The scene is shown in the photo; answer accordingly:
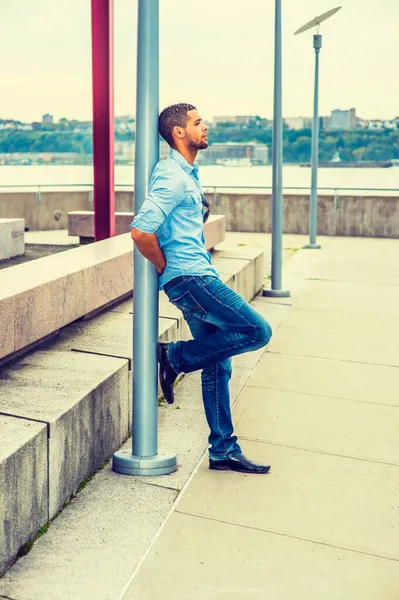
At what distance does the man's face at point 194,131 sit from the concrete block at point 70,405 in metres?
1.41

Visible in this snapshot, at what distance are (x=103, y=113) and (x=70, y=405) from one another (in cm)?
497

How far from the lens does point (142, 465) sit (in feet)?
14.9

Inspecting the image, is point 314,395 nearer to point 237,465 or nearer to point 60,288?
point 237,465

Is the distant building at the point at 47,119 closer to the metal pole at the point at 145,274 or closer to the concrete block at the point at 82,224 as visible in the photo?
the concrete block at the point at 82,224

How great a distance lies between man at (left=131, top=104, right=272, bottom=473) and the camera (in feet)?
13.4

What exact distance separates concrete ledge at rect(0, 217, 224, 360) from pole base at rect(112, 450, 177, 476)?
2.97 feet

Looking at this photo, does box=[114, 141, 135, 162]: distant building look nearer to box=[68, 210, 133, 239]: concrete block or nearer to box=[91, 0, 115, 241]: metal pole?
box=[91, 0, 115, 241]: metal pole

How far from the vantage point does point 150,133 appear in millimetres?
4293

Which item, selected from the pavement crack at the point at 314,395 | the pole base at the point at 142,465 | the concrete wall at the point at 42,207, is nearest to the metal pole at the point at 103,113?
the pavement crack at the point at 314,395

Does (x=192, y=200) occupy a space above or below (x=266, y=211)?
above

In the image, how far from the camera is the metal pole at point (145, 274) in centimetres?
429

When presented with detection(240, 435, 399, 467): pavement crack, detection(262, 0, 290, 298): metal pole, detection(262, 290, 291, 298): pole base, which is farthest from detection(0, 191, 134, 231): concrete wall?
detection(240, 435, 399, 467): pavement crack

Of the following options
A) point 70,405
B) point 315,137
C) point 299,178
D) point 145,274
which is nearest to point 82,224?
point 145,274

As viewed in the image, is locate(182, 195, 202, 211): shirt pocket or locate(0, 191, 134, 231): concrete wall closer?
locate(182, 195, 202, 211): shirt pocket
